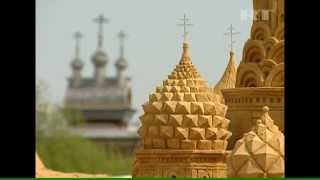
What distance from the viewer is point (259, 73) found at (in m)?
14.5

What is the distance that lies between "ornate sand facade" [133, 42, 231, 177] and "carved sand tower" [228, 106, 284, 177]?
1502 millimetres

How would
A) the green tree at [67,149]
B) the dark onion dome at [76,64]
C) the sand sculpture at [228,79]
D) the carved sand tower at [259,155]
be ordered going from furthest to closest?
the sand sculpture at [228,79], the green tree at [67,149], the carved sand tower at [259,155], the dark onion dome at [76,64]

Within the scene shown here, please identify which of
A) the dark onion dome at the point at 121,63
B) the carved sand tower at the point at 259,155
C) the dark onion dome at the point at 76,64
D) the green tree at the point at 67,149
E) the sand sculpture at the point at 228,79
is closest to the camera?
the dark onion dome at the point at 76,64

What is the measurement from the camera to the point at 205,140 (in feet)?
45.8

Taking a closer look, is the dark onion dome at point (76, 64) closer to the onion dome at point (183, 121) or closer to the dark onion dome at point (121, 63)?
the dark onion dome at point (121, 63)

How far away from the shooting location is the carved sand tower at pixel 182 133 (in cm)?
1380

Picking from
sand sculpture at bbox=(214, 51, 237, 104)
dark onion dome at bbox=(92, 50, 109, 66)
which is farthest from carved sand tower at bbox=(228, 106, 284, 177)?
sand sculpture at bbox=(214, 51, 237, 104)

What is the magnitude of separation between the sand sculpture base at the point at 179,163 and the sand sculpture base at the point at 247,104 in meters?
0.47

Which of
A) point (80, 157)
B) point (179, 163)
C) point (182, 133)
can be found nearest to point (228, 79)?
point (182, 133)

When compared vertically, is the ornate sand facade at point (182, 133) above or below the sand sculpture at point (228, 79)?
below

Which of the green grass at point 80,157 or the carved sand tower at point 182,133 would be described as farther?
the green grass at point 80,157

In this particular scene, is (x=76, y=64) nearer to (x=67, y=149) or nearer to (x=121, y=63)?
(x=121, y=63)

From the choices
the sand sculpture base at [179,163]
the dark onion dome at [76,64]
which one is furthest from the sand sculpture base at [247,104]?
the dark onion dome at [76,64]
